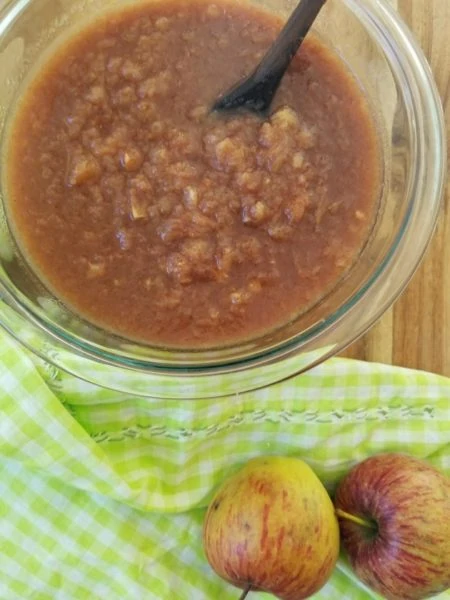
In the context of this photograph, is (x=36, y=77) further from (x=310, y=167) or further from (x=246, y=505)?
(x=246, y=505)

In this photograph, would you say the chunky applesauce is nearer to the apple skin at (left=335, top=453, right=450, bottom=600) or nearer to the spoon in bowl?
the spoon in bowl

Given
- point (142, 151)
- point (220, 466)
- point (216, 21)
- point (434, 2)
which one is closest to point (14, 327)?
point (142, 151)

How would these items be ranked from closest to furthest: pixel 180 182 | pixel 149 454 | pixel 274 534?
pixel 180 182, pixel 274 534, pixel 149 454

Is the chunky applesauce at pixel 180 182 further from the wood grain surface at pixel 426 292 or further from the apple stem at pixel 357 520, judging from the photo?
the apple stem at pixel 357 520

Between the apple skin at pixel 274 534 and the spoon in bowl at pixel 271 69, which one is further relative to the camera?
the apple skin at pixel 274 534

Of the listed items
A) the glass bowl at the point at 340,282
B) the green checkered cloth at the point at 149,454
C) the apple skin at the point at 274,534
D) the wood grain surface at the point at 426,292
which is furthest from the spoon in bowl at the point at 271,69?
the apple skin at the point at 274,534

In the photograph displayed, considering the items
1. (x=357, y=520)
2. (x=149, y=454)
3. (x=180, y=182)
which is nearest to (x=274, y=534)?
(x=357, y=520)

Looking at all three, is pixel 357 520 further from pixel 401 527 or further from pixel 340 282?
pixel 340 282
